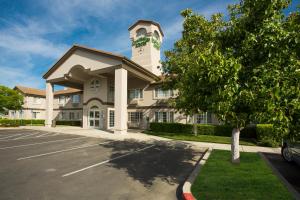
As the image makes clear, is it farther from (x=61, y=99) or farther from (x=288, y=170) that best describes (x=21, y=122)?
(x=288, y=170)

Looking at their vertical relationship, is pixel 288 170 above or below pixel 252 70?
below

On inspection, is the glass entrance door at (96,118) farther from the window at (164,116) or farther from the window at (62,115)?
the window at (62,115)

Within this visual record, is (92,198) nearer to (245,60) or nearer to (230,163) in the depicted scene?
(230,163)

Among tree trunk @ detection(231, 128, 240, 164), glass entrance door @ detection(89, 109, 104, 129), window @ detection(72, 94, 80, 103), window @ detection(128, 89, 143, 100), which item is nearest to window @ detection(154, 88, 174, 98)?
window @ detection(128, 89, 143, 100)

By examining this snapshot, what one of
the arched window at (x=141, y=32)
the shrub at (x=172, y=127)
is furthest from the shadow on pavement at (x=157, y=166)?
the arched window at (x=141, y=32)

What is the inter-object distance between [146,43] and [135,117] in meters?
12.9

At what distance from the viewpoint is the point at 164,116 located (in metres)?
24.5

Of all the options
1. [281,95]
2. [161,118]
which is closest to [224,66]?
[281,95]

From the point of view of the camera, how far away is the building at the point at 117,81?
21.5m

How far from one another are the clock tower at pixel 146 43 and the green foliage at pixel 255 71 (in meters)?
22.6

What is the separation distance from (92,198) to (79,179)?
1.72 metres

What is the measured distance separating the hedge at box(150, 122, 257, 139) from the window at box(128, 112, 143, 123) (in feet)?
12.1

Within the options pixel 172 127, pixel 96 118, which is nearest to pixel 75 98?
pixel 96 118

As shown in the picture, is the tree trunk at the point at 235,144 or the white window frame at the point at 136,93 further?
the white window frame at the point at 136,93
